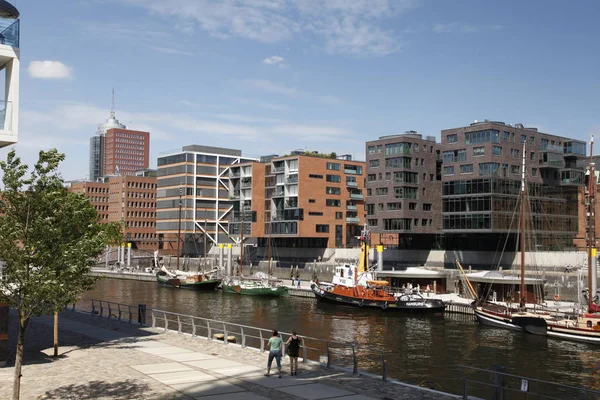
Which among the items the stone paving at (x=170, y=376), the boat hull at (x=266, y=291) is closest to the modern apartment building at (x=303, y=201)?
the boat hull at (x=266, y=291)

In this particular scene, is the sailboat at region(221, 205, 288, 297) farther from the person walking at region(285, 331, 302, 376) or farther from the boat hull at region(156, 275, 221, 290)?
the person walking at region(285, 331, 302, 376)

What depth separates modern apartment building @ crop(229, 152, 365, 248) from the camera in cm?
12700

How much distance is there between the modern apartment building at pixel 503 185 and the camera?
323 feet

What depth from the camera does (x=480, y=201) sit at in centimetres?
9881

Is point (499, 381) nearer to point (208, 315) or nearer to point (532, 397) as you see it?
point (532, 397)

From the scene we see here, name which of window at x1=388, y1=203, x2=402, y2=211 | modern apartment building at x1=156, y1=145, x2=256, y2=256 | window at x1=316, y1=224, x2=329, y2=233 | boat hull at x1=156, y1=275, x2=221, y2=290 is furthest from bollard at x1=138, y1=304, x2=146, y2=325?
modern apartment building at x1=156, y1=145, x2=256, y2=256

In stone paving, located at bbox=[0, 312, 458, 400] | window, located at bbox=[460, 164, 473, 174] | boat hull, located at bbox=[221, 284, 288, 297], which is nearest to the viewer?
stone paving, located at bbox=[0, 312, 458, 400]

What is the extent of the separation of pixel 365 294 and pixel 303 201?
173ft

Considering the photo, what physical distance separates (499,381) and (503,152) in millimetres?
83551

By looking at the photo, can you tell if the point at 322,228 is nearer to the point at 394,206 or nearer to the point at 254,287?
the point at 394,206

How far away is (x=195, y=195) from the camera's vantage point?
162 meters

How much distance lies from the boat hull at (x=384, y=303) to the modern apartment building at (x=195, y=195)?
83643 mm

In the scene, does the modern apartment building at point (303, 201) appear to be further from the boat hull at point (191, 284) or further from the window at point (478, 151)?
the window at point (478, 151)

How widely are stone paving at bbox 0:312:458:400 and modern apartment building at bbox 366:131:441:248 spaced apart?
78.1 metres
